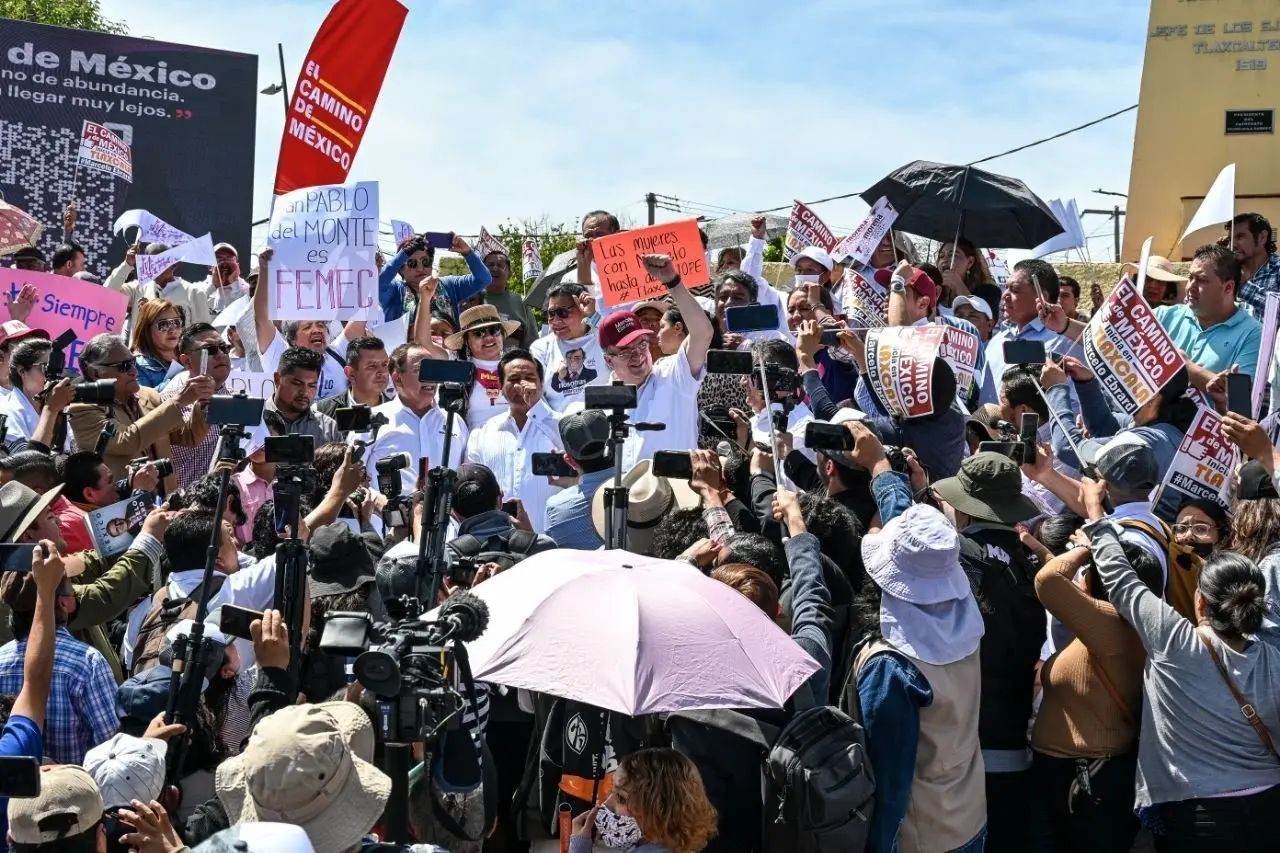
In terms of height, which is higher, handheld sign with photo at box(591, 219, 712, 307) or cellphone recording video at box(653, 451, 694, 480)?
handheld sign with photo at box(591, 219, 712, 307)

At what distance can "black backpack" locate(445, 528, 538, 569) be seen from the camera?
535cm

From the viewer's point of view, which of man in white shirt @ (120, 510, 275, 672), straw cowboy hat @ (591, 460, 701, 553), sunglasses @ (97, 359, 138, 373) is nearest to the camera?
man in white shirt @ (120, 510, 275, 672)

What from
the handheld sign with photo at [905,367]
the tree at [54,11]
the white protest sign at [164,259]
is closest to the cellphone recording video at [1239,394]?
the handheld sign with photo at [905,367]

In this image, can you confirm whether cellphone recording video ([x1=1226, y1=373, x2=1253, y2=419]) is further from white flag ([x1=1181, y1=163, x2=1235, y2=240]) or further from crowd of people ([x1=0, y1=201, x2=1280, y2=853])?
white flag ([x1=1181, y1=163, x2=1235, y2=240])

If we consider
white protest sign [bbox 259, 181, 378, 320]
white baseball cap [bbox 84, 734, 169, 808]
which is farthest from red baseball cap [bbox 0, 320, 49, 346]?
white baseball cap [bbox 84, 734, 169, 808]

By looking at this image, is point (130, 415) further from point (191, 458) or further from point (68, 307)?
point (68, 307)

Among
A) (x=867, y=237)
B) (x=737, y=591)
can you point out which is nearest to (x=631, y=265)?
(x=867, y=237)

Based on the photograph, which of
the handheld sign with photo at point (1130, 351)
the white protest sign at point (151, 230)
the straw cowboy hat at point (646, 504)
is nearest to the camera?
the straw cowboy hat at point (646, 504)

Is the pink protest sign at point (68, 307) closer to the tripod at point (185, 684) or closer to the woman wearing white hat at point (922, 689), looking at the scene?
the tripod at point (185, 684)

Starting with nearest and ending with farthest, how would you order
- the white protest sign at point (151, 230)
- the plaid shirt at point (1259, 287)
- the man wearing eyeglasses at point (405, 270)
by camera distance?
the plaid shirt at point (1259, 287)
the man wearing eyeglasses at point (405, 270)
the white protest sign at point (151, 230)

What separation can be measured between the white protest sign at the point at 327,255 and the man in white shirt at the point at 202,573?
289 cm

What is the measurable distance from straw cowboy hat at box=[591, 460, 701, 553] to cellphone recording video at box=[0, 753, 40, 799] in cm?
303

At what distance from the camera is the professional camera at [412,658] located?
12.4ft

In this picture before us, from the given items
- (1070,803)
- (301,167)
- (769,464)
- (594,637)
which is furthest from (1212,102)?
(594,637)
